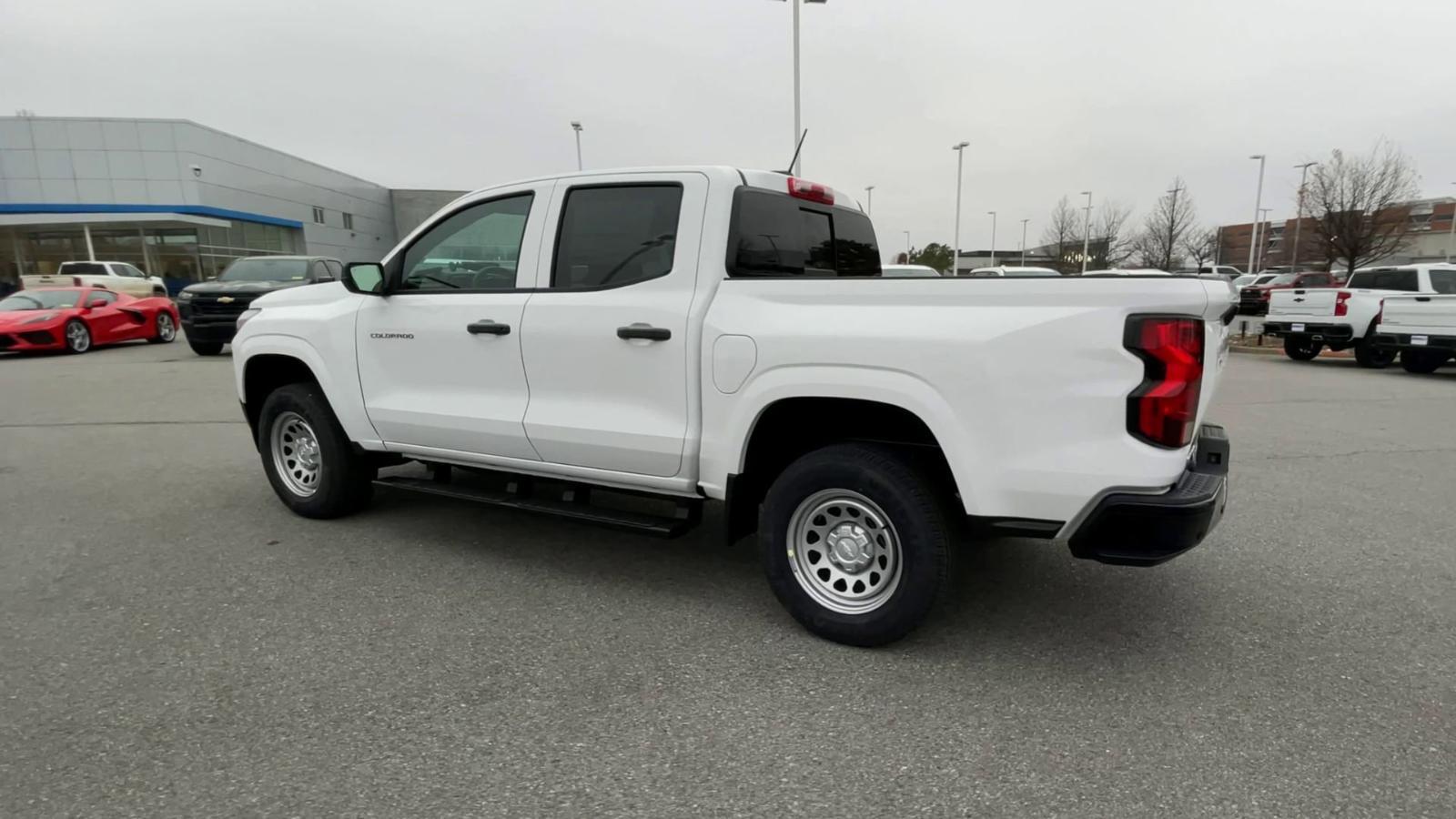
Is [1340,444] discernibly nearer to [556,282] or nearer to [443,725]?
[556,282]

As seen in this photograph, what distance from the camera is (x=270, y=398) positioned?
4.95 m

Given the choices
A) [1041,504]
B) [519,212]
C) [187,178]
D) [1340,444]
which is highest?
[187,178]

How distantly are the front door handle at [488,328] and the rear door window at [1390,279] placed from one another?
16.4 m

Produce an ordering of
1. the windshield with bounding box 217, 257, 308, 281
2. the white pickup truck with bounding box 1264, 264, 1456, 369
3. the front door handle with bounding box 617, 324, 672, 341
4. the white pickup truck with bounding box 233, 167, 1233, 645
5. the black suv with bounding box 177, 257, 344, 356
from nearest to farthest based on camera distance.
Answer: the white pickup truck with bounding box 233, 167, 1233, 645 < the front door handle with bounding box 617, 324, 672, 341 < the white pickup truck with bounding box 1264, 264, 1456, 369 < the black suv with bounding box 177, 257, 344, 356 < the windshield with bounding box 217, 257, 308, 281

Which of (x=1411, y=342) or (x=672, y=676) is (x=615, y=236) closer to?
(x=672, y=676)

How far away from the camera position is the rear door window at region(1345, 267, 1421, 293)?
14.0 metres

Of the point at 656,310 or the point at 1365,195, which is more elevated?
the point at 1365,195

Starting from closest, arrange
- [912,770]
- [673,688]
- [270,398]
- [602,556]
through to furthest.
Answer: [912,770] → [673,688] → [602,556] → [270,398]

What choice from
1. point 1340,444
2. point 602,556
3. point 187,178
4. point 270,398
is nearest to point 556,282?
point 602,556

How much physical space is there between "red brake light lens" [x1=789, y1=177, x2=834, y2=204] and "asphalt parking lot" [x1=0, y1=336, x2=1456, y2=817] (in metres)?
1.96

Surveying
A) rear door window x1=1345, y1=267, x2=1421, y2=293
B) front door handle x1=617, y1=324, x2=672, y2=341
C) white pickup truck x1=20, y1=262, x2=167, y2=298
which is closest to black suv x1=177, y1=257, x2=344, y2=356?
white pickup truck x1=20, y1=262, x2=167, y2=298

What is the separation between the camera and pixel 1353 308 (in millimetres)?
13852

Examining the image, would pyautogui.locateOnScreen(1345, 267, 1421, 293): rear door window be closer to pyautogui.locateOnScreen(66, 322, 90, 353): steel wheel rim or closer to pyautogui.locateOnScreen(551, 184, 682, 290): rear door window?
pyautogui.locateOnScreen(551, 184, 682, 290): rear door window

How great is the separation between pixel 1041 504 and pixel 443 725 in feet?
7.31
